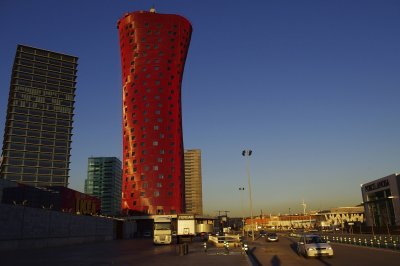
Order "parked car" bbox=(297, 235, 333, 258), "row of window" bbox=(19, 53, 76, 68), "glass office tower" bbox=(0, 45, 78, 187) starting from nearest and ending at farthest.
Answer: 1. "parked car" bbox=(297, 235, 333, 258)
2. "glass office tower" bbox=(0, 45, 78, 187)
3. "row of window" bbox=(19, 53, 76, 68)

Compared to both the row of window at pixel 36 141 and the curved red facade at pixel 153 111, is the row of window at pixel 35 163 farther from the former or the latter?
the curved red facade at pixel 153 111

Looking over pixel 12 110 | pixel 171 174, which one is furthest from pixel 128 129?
pixel 12 110

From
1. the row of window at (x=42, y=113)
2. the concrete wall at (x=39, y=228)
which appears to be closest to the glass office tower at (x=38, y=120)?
the row of window at (x=42, y=113)

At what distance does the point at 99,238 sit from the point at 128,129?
180ft

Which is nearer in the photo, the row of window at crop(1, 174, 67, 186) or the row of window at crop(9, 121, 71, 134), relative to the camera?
the row of window at crop(1, 174, 67, 186)

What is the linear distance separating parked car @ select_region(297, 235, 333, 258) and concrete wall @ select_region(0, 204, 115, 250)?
2776 centimetres

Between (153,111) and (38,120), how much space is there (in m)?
88.6

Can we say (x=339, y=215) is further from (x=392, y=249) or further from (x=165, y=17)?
(x=392, y=249)

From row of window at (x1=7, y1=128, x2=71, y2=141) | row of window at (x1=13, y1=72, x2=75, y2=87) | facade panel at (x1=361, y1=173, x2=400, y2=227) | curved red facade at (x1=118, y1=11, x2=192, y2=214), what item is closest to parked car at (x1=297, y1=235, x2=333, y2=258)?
facade panel at (x1=361, y1=173, x2=400, y2=227)

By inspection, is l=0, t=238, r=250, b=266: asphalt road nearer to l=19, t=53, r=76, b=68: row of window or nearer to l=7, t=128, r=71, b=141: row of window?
l=7, t=128, r=71, b=141: row of window

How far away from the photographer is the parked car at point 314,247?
24391 millimetres

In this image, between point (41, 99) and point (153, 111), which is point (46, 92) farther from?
point (153, 111)

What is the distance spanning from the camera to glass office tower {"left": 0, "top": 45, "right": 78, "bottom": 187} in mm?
167750

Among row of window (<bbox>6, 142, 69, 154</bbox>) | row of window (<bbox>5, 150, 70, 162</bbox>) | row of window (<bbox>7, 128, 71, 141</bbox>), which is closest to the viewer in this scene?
row of window (<bbox>5, 150, 70, 162</bbox>)
